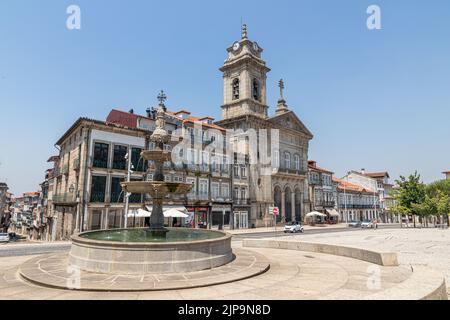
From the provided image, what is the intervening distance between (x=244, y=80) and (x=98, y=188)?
93.0 feet

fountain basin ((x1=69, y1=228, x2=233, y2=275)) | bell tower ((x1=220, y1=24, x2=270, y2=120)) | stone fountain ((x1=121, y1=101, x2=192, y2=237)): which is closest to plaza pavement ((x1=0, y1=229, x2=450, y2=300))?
fountain basin ((x1=69, y1=228, x2=233, y2=275))

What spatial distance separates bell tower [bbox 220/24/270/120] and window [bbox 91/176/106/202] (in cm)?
2416

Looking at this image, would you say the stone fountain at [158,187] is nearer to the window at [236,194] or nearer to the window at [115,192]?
the window at [115,192]

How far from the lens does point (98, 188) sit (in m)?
27.8

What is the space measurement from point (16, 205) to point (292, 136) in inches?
3886

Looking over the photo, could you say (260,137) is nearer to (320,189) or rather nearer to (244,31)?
(244,31)

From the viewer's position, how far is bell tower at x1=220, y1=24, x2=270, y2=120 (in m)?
45.5

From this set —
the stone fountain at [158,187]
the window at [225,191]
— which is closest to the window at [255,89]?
the window at [225,191]

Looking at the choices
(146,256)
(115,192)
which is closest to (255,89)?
(115,192)

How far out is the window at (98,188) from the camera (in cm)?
2747

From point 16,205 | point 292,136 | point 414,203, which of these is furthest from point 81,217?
point 16,205
